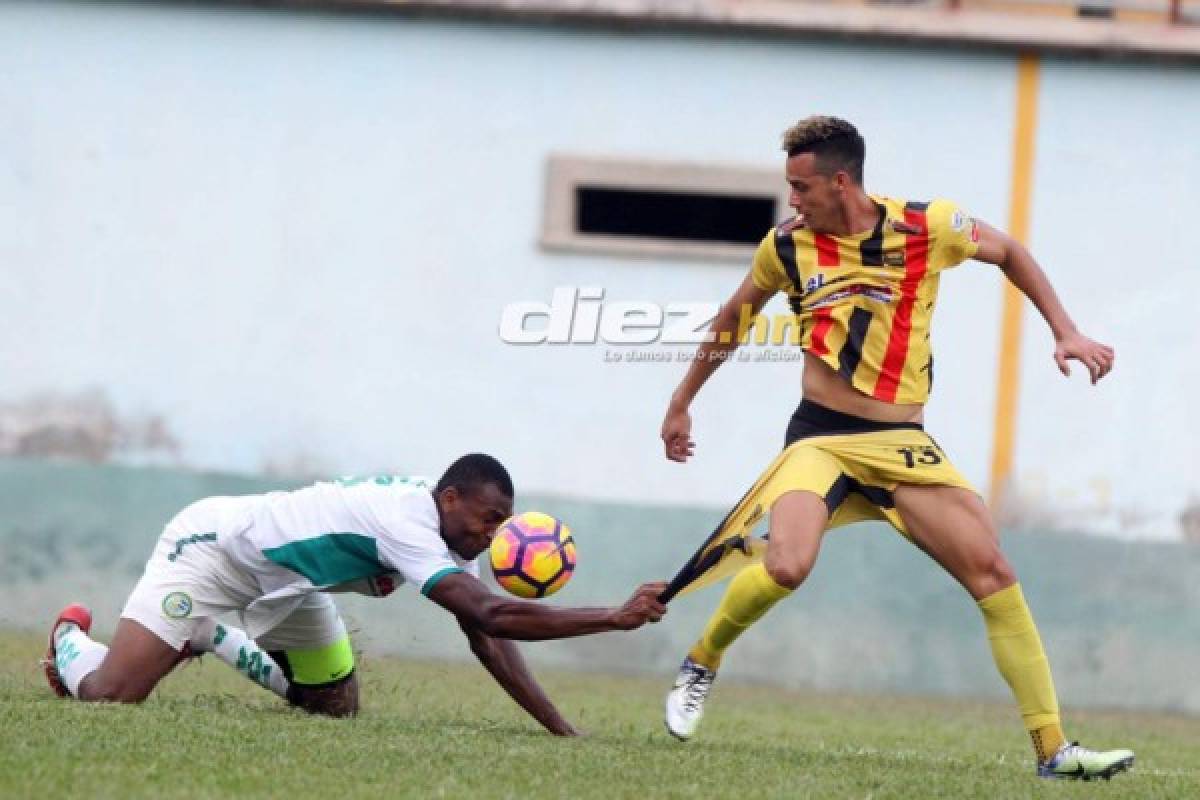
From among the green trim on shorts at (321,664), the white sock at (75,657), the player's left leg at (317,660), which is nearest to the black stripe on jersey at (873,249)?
the player's left leg at (317,660)

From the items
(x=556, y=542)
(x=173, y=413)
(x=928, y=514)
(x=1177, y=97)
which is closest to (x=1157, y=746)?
(x=928, y=514)

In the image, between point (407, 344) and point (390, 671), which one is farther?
point (407, 344)

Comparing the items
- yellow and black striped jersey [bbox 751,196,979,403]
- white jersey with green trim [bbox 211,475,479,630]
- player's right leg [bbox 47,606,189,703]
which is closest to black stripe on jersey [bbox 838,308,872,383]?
yellow and black striped jersey [bbox 751,196,979,403]

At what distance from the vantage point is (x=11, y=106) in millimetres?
15375

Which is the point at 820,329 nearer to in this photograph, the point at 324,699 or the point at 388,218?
the point at 324,699

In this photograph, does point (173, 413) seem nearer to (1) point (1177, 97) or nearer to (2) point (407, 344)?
(2) point (407, 344)

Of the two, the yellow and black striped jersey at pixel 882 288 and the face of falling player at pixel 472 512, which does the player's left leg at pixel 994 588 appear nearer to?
the yellow and black striped jersey at pixel 882 288

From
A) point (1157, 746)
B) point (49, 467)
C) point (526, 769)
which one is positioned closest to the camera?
point (526, 769)

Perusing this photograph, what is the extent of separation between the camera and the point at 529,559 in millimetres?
8008

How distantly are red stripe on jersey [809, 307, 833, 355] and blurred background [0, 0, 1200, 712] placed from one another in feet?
23.0

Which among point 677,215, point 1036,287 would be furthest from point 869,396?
point 677,215

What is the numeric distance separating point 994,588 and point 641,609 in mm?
1526

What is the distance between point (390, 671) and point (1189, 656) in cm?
616

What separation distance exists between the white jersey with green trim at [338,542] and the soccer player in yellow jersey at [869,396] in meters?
1.15
